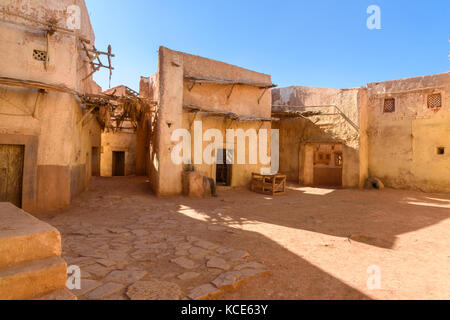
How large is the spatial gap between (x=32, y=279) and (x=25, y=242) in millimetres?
357

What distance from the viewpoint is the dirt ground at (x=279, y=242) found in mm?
3301

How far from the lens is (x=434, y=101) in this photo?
1268 centimetres

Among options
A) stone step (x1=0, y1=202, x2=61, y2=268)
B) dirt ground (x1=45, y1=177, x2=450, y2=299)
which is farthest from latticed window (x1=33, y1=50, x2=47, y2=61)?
stone step (x1=0, y1=202, x2=61, y2=268)

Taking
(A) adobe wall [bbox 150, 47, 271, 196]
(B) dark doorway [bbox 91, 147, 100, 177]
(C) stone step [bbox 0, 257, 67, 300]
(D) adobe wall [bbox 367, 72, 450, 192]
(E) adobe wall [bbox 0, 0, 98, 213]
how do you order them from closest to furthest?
(C) stone step [bbox 0, 257, 67, 300] < (E) adobe wall [bbox 0, 0, 98, 213] < (A) adobe wall [bbox 150, 47, 271, 196] < (D) adobe wall [bbox 367, 72, 450, 192] < (B) dark doorway [bbox 91, 147, 100, 177]

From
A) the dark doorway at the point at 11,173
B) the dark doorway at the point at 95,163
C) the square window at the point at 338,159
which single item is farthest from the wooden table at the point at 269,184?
the dark doorway at the point at 95,163

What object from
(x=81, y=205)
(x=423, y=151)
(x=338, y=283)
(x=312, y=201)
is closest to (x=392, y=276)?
(x=338, y=283)

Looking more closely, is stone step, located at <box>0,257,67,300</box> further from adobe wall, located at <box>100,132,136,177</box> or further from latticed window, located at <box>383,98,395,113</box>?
adobe wall, located at <box>100,132,136,177</box>

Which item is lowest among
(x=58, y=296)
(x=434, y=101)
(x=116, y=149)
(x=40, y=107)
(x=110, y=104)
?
(x=58, y=296)

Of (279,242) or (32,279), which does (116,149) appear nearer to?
(279,242)

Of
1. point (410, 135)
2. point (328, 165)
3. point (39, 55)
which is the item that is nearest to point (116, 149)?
point (39, 55)

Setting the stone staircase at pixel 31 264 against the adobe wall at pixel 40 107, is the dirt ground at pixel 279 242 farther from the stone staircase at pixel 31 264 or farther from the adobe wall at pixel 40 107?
the adobe wall at pixel 40 107

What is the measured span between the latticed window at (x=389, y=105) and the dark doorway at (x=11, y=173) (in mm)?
16136

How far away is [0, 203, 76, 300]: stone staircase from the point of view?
2104 millimetres

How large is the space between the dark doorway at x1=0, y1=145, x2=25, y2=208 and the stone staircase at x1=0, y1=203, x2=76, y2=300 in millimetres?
5619
